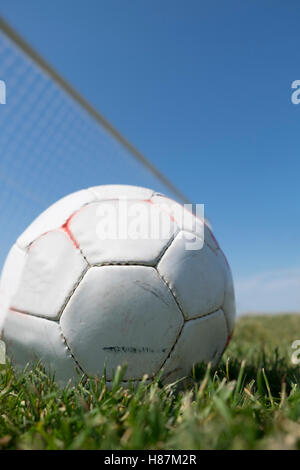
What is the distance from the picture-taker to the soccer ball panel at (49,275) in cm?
209

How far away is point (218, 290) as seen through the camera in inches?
92.6

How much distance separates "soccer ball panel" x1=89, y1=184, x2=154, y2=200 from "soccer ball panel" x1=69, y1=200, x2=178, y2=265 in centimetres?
8

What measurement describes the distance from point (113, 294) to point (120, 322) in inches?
5.4

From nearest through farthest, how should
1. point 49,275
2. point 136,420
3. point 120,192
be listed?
point 136,420
point 49,275
point 120,192

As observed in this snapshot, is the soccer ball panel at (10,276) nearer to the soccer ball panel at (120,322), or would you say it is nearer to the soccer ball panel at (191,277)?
the soccer ball panel at (120,322)

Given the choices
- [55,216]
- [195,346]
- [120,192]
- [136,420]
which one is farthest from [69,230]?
[136,420]

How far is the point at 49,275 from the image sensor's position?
2.15 m

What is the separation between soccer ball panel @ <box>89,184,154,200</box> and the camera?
2438 millimetres

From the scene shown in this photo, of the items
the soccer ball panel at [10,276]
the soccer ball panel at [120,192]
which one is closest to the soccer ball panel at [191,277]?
the soccer ball panel at [120,192]

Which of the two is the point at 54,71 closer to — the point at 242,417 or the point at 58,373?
the point at 58,373

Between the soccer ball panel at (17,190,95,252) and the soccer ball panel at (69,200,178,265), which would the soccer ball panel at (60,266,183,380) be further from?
the soccer ball panel at (17,190,95,252)

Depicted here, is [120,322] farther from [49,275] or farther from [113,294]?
[49,275]

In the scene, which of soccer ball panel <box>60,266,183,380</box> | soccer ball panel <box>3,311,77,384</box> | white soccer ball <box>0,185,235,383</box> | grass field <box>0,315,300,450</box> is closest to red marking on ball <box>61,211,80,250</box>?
white soccer ball <box>0,185,235,383</box>

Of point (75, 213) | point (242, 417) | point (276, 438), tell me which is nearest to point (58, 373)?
point (75, 213)
